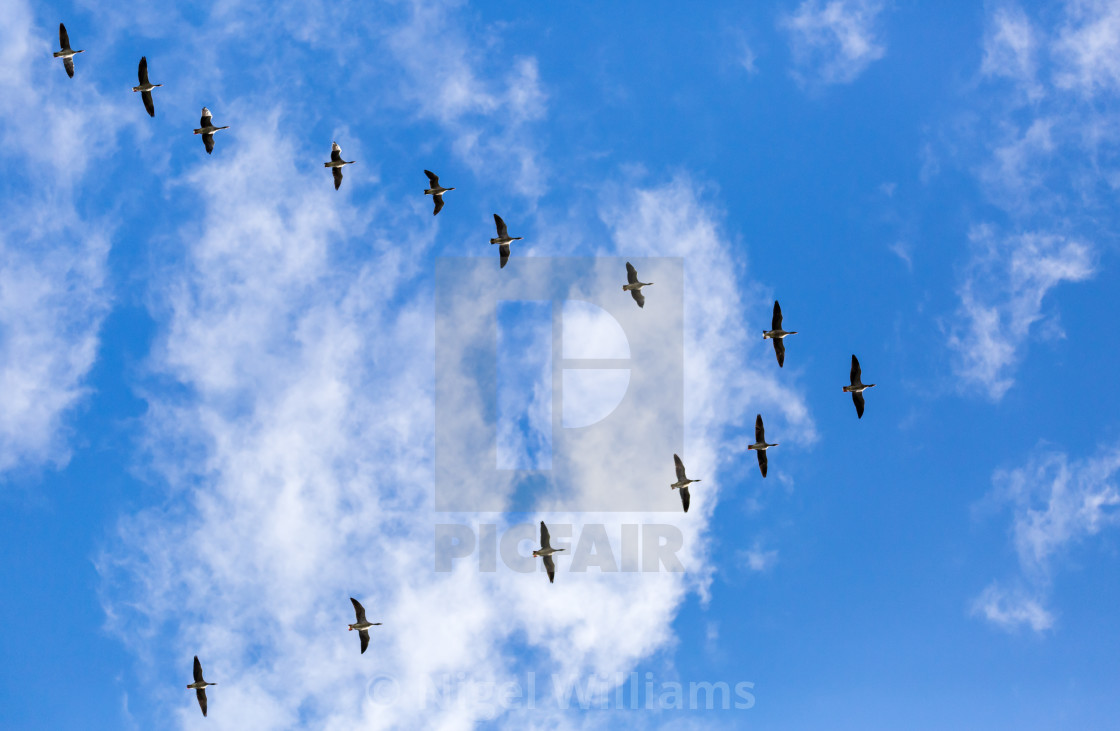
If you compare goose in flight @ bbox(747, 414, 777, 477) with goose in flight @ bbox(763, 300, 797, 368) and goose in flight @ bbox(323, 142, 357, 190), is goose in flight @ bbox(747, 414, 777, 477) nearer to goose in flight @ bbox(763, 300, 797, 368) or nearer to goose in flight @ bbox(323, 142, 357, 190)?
goose in flight @ bbox(763, 300, 797, 368)

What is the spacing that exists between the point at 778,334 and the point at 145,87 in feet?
153

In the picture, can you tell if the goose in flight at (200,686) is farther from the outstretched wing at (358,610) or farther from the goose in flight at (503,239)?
the goose in flight at (503,239)

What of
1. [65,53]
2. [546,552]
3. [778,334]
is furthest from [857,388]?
[65,53]

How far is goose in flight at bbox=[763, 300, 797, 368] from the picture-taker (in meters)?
75.1

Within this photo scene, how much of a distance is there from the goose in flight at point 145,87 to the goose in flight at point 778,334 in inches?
1763

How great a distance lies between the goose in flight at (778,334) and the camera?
75062 millimetres

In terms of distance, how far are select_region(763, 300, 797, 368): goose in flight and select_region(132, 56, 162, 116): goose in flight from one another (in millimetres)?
44778

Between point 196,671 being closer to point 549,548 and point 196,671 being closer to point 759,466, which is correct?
point 549,548

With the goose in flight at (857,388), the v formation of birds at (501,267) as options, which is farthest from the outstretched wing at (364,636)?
the goose in flight at (857,388)

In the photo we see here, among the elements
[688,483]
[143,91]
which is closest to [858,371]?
[688,483]

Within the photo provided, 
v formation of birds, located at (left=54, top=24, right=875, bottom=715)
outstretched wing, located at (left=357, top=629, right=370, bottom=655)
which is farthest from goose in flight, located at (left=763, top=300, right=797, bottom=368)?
outstretched wing, located at (left=357, top=629, right=370, bottom=655)

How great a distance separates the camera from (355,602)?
77.6 meters

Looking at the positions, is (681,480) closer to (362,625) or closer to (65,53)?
(362,625)

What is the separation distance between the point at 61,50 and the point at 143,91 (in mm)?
6771
